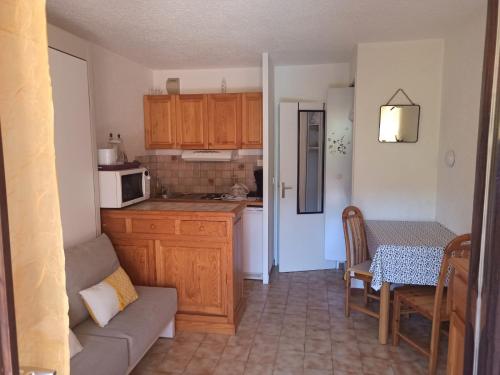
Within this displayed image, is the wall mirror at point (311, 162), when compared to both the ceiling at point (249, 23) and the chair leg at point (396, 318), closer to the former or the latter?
the ceiling at point (249, 23)

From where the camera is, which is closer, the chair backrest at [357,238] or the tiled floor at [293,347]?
the tiled floor at [293,347]

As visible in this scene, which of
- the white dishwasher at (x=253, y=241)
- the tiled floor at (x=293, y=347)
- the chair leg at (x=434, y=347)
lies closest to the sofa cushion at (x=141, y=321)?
the tiled floor at (x=293, y=347)

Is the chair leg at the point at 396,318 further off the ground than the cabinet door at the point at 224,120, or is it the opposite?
the cabinet door at the point at 224,120

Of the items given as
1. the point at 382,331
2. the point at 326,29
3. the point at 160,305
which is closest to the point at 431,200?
the point at 382,331

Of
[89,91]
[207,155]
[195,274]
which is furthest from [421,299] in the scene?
[89,91]

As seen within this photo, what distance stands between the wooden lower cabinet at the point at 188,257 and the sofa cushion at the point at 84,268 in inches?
10.0

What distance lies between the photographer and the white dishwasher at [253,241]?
3951 millimetres

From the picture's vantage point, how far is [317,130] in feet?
13.7

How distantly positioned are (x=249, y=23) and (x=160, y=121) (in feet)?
6.16

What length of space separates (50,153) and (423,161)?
3274mm

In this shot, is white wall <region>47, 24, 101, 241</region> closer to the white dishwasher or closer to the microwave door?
the microwave door

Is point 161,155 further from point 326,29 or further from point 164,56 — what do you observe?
point 326,29

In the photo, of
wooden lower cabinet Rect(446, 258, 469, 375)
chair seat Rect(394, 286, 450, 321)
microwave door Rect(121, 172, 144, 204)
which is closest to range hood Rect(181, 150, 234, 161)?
microwave door Rect(121, 172, 144, 204)

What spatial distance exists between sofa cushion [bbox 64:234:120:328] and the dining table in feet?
6.21
